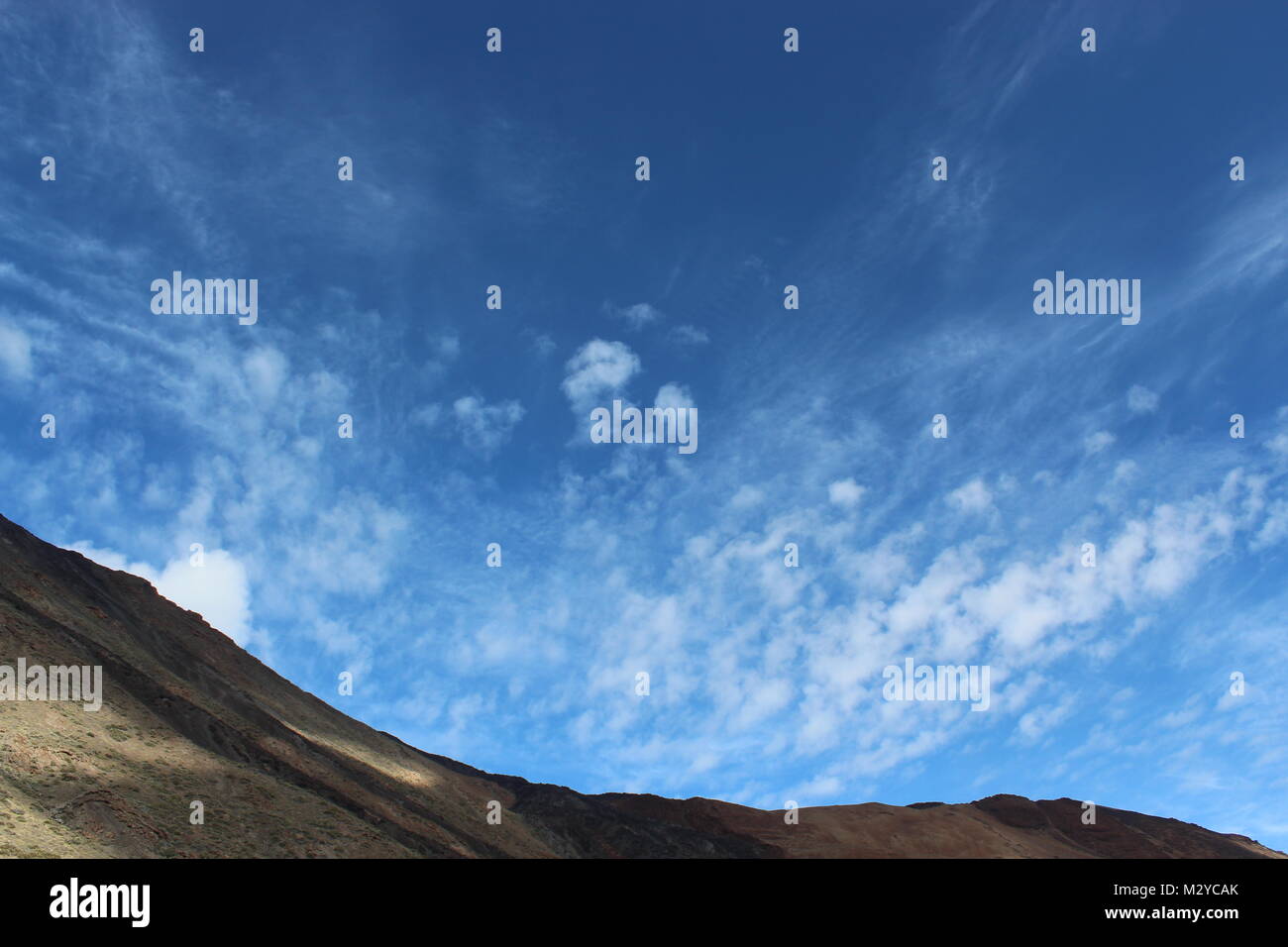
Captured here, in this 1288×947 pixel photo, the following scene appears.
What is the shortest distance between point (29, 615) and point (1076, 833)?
82.0 metres

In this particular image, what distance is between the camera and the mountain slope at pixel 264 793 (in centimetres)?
2461

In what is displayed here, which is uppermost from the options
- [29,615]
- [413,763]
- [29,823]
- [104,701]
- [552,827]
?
[29,615]

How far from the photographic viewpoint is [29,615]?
34.6m

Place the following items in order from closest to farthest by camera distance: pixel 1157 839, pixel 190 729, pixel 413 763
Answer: pixel 190 729 < pixel 413 763 < pixel 1157 839

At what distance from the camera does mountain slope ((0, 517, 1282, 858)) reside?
24609mm

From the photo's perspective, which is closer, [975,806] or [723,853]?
[723,853]

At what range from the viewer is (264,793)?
30672mm
